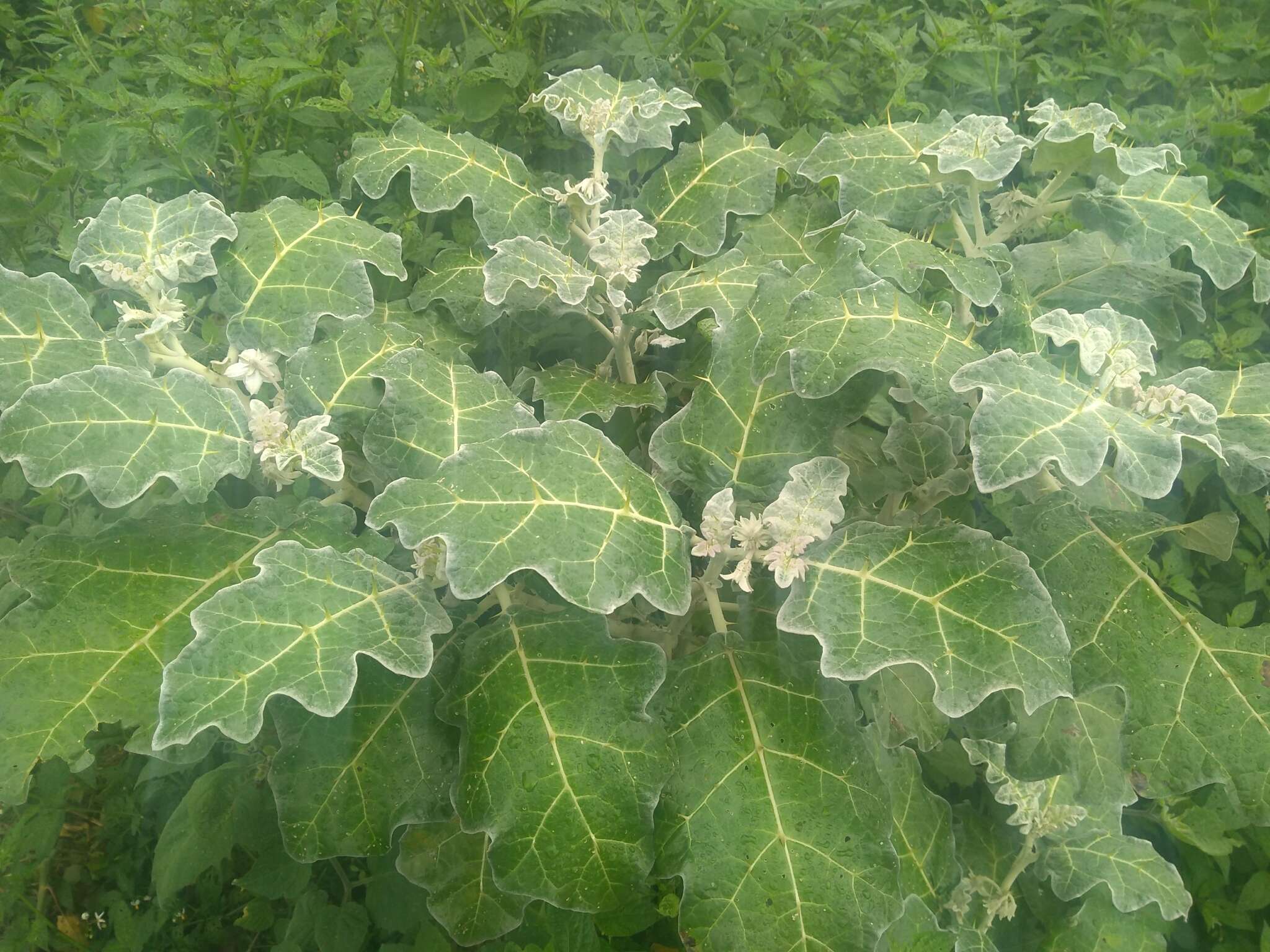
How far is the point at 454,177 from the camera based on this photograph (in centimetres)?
177

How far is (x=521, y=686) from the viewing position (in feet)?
4.44

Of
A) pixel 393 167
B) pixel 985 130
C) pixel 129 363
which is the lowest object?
pixel 129 363

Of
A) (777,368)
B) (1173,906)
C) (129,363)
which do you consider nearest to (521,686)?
(777,368)

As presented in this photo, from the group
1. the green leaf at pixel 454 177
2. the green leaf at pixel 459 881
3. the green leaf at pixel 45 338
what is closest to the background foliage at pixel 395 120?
the green leaf at pixel 459 881

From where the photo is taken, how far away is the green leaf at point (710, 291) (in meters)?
1.66

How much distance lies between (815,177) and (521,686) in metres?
1.01

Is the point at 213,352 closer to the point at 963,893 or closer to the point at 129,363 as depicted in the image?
the point at 129,363

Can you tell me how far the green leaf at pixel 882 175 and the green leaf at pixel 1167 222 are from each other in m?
0.27

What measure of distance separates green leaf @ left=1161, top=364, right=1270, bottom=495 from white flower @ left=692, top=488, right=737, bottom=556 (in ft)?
2.26

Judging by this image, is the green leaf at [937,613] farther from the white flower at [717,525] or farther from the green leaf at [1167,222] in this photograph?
the green leaf at [1167,222]

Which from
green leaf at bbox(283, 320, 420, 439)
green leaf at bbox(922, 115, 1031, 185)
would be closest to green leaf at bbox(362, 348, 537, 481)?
green leaf at bbox(283, 320, 420, 439)

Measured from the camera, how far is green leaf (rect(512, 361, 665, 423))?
161 cm

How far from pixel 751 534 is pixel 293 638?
0.60 metres

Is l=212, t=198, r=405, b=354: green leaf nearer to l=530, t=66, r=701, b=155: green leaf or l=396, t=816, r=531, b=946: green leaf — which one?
l=530, t=66, r=701, b=155: green leaf
